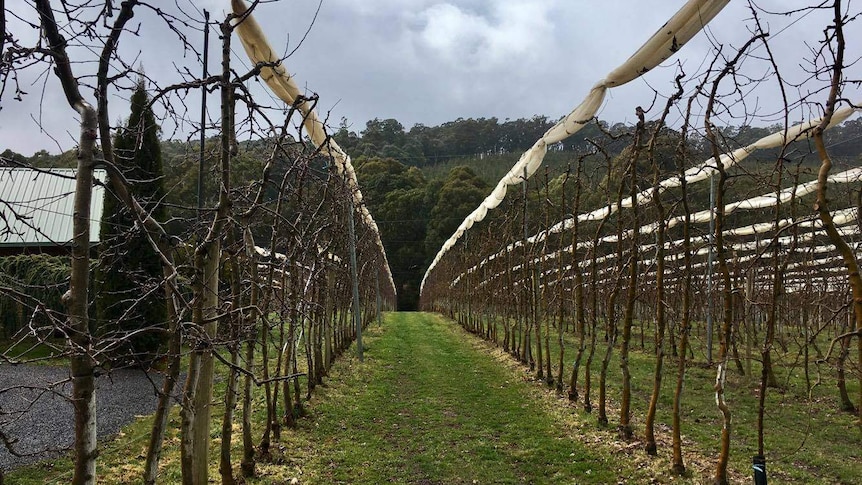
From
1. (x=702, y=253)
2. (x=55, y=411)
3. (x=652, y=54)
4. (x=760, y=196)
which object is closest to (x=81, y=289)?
(x=652, y=54)

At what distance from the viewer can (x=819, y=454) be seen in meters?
6.05

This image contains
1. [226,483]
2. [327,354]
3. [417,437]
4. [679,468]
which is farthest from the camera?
[327,354]

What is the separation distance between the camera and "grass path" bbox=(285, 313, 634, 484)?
5461mm

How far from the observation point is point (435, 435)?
22.5 ft

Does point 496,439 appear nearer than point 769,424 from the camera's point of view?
Yes

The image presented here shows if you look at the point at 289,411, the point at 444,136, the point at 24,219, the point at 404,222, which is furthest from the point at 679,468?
the point at 444,136

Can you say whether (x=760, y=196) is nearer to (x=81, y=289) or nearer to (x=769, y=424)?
(x=769, y=424)

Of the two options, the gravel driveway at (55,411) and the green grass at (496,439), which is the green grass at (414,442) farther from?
the gravel driveway at (55,411)

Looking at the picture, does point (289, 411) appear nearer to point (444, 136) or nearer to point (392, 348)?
point (392, 348)

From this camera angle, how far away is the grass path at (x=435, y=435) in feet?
17.9

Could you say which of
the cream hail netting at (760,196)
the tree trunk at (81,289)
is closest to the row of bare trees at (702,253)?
the cream hail netting at (760,196)

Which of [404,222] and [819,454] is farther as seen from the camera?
[404,222]

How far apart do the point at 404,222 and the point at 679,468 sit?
40440 mm

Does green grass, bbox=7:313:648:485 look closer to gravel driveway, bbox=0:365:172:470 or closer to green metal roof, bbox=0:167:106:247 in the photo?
gravel driveway, bbox=0:365:172:470
